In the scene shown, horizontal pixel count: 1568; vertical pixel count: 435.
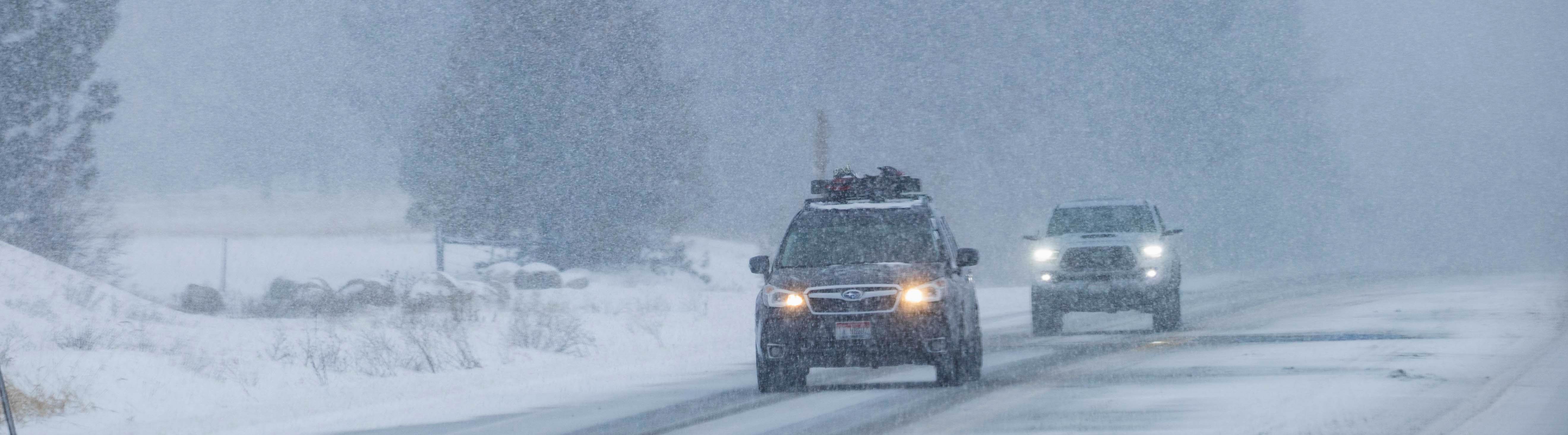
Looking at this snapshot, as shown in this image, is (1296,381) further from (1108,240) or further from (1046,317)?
(1046,317)

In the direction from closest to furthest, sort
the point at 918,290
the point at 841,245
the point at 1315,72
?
the point at 918,290 < the point at 841,245 < the point at 1315,72

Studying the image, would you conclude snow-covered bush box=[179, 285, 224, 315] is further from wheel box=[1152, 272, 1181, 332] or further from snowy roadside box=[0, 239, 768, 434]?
wheel box=[1152, 272, 1181, 332]

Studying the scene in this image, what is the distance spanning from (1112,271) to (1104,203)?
60.1 inches

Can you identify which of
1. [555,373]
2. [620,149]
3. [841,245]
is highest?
[620,149]

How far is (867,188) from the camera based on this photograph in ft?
50.8

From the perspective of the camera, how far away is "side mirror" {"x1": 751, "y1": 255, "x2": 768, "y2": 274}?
1433 cm

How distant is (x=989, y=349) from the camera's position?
790 inches

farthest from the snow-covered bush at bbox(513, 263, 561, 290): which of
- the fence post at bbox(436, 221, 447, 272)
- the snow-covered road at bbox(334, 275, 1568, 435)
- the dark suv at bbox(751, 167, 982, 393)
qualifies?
the dark suv at bbox(751, 167, 982, 393)

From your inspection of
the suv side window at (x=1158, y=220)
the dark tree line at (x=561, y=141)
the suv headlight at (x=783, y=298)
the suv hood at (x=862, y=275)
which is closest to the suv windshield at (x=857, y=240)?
the suv hood at (x=862, y=275)

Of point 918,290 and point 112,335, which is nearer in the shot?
point 918,290

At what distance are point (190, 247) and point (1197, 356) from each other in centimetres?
6467

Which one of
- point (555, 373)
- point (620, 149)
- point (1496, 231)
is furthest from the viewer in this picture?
point (1496, 231)

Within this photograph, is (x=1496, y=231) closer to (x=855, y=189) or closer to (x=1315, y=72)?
(x=1315, y=72)

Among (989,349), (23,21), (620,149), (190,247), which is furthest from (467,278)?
(989,349)
